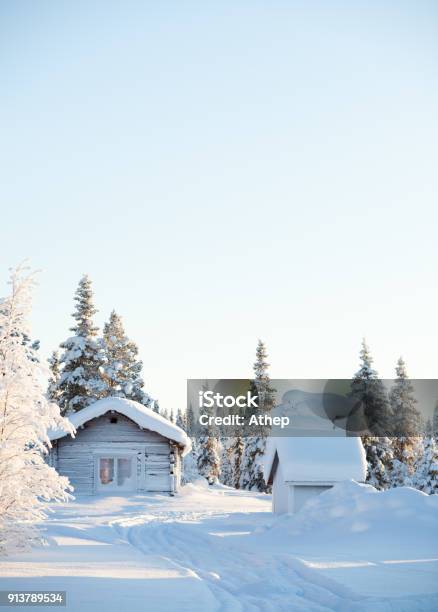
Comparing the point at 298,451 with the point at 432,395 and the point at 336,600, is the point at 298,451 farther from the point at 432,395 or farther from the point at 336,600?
the point at 432,395

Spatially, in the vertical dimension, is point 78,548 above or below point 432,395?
below

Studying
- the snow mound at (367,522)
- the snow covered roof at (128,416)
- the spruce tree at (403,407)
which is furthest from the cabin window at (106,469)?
the spruce tree at (403,407)

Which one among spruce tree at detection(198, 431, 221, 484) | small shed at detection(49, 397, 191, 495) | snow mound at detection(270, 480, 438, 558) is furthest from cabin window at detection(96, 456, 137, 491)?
spruce tree at detection(198, 431, 221, 484)

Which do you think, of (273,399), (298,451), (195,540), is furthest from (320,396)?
(195,540)

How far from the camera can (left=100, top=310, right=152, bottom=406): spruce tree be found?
51531 mm

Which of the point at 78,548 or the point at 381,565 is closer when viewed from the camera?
the point at 381,565

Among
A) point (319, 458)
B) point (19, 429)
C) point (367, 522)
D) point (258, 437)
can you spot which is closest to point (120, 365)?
point (258, 437)

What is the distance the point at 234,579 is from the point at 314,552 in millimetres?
3850

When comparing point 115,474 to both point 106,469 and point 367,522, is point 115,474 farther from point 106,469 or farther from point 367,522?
point 367,522

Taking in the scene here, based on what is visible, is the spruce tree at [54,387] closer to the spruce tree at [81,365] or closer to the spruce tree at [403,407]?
the spruce tree at [81,365]

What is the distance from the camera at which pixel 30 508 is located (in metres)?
12.2

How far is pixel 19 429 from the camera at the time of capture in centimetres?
1234

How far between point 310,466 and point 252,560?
11.1 meters

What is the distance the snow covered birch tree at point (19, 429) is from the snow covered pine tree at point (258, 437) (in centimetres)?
4444
